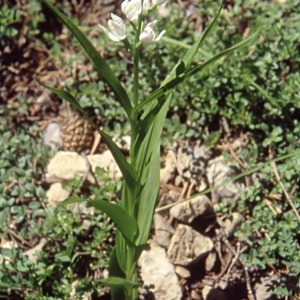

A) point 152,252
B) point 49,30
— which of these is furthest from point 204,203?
point 49,30

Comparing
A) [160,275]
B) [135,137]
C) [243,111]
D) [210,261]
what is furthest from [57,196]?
[243,111]

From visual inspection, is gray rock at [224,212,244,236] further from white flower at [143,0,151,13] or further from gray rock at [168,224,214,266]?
white flower at [143,0,151,13]

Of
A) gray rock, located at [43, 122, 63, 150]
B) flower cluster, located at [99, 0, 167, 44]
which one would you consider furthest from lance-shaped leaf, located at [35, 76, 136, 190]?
gray rock, located at [43, 122, 63, 150]

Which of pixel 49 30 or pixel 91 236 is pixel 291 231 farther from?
→ pixel 49 30

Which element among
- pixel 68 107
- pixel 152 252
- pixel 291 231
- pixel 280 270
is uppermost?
pixel 68 107

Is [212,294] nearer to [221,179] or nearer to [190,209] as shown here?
[190,209]

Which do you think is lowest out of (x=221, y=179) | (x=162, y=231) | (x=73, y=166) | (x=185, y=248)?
(x=185, y=248)
